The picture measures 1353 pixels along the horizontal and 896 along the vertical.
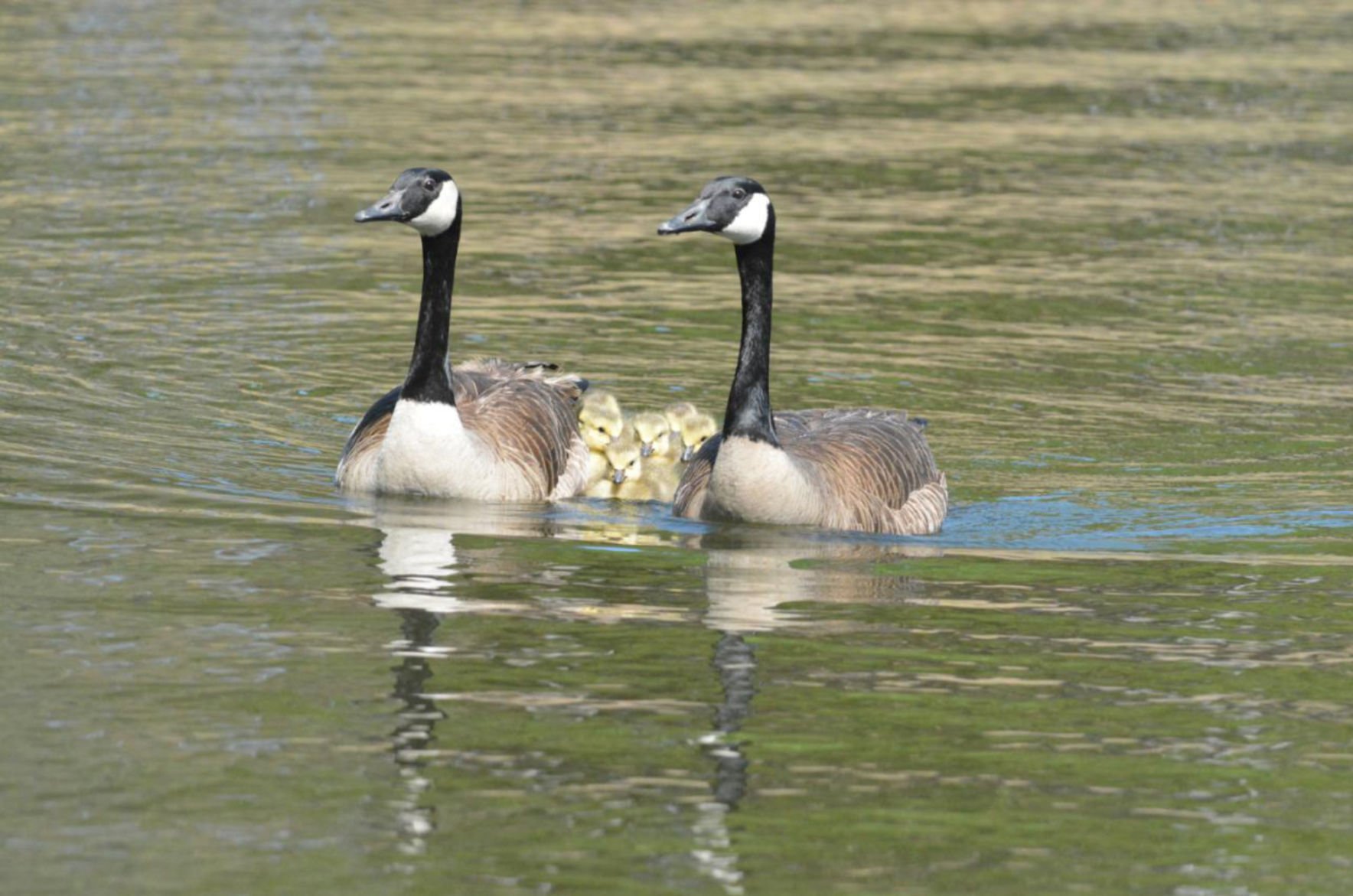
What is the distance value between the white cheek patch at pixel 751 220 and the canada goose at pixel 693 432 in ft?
7.56

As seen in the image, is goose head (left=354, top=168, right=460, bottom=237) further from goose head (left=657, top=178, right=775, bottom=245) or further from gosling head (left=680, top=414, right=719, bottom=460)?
gosling head (left=680, top=414, right=719, bottom=460)

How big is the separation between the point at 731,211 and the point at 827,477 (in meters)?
1.63

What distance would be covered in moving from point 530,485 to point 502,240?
976cm

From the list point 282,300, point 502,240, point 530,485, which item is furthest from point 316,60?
point 530,485

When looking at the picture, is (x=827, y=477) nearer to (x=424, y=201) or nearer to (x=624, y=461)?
(x=624, y=461)

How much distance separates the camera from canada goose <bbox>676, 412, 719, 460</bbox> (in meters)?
15.4

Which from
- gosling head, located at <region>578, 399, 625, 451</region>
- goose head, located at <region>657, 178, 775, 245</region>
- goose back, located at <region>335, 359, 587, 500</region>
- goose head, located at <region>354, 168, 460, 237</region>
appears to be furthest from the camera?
gosling head, located at <region>578, 399, 625, 451</region>

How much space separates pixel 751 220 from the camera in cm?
1310

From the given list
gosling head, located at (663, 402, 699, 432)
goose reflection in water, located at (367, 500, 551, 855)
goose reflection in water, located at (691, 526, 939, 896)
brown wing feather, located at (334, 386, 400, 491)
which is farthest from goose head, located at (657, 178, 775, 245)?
brown wing feather, located at (334, 386, 400, 491)

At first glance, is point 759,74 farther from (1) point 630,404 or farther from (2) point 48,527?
(2) point 48,527

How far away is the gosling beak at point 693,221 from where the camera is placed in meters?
12.6

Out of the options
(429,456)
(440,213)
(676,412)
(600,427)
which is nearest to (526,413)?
(600,427)

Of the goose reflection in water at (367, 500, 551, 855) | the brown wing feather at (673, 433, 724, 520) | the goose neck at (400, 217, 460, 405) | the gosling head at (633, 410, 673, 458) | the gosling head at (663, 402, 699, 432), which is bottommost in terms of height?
the goose reflection in water at (367, 500, 551, 855)

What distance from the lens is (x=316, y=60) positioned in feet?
120
